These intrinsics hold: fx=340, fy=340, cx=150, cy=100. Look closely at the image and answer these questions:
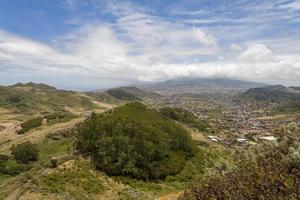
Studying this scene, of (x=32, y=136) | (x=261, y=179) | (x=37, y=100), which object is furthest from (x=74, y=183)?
(x=37, y=100)

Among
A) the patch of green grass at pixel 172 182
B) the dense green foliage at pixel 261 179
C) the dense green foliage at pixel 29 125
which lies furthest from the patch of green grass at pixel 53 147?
the dense green foliage at pixel 261 179

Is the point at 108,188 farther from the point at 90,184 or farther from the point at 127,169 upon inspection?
the point at 127,169

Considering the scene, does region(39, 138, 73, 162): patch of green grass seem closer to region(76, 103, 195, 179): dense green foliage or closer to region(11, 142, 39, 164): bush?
region(11, 142, 39, 164): bush

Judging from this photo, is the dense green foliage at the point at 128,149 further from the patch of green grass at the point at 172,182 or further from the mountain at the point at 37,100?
the mountain at the point at 37,100

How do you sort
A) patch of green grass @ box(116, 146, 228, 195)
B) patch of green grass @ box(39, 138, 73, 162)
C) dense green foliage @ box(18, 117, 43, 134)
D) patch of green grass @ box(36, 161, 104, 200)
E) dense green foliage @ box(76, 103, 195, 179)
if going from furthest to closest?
1. dense green foliage @ box(18, 117, 43, 134)
2. patch of green grass @ box(39, 138, 73, 162)
3. dense green foliage @ box(76, 103, 195, 179)
4. patch of green grass @ box(116, 146, 228, 195)
5. patch of green grass @ box(36, 161, 104, 200)

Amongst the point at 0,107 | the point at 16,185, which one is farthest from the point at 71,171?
the point at 0,107

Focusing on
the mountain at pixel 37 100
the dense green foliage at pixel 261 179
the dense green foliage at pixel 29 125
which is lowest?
the mountain at pixel 37 100

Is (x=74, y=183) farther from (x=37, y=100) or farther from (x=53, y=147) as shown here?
(x=37, y=100)

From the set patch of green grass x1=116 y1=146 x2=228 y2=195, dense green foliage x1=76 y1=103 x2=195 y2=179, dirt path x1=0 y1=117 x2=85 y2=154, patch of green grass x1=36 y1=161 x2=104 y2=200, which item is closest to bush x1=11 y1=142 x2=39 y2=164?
dirt path x1=0 y1=117 x2=85 y2=154
